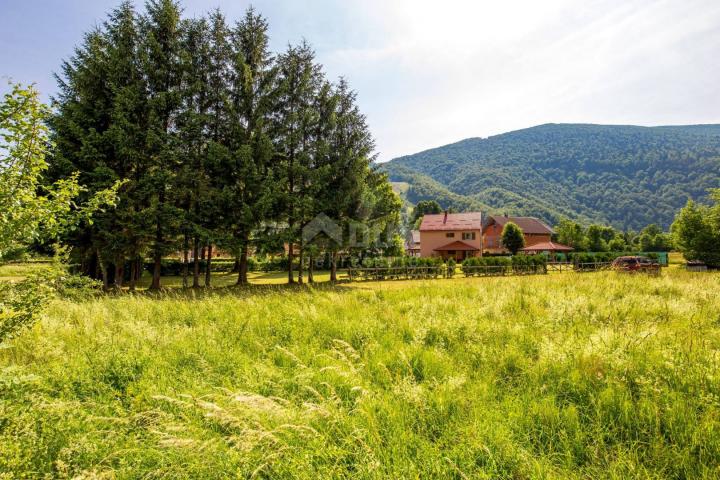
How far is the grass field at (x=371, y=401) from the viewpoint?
2.72 metres

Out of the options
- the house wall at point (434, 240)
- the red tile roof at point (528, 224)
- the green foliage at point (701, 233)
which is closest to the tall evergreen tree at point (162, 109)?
the house wall at point (434, 240)

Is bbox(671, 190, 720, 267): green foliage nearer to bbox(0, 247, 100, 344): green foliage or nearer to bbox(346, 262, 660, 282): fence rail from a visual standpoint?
bbox(346, 262, 660, 282): fence rail

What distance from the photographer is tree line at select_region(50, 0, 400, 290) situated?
731 inches

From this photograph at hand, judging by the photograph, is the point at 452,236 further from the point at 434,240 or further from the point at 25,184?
the point at 25,184

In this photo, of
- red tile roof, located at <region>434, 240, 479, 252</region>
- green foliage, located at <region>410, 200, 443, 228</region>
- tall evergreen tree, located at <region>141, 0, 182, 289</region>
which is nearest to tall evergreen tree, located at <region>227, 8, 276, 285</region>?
tall evergreen tree, located at <region>141, 0, 182, 289</region>

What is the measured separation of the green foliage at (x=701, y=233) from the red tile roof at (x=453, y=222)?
24636mm

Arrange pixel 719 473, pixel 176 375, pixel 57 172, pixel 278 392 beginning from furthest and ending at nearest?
pixel 57 172
pixel 176 375
pixel 278 392
pixel 719 473

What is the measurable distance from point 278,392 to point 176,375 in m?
1.76

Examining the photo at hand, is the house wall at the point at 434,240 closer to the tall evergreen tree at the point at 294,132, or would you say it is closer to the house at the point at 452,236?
the house at the point at 452,236

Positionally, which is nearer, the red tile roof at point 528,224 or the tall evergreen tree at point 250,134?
the tall evergreen tree at point 250,134

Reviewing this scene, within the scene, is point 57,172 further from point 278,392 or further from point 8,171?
point 278,392

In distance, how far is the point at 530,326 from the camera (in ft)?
21.2

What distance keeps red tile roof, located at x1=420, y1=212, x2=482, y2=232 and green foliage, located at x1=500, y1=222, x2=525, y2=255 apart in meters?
5.44

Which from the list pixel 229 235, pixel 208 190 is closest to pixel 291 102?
pixel 208 190
